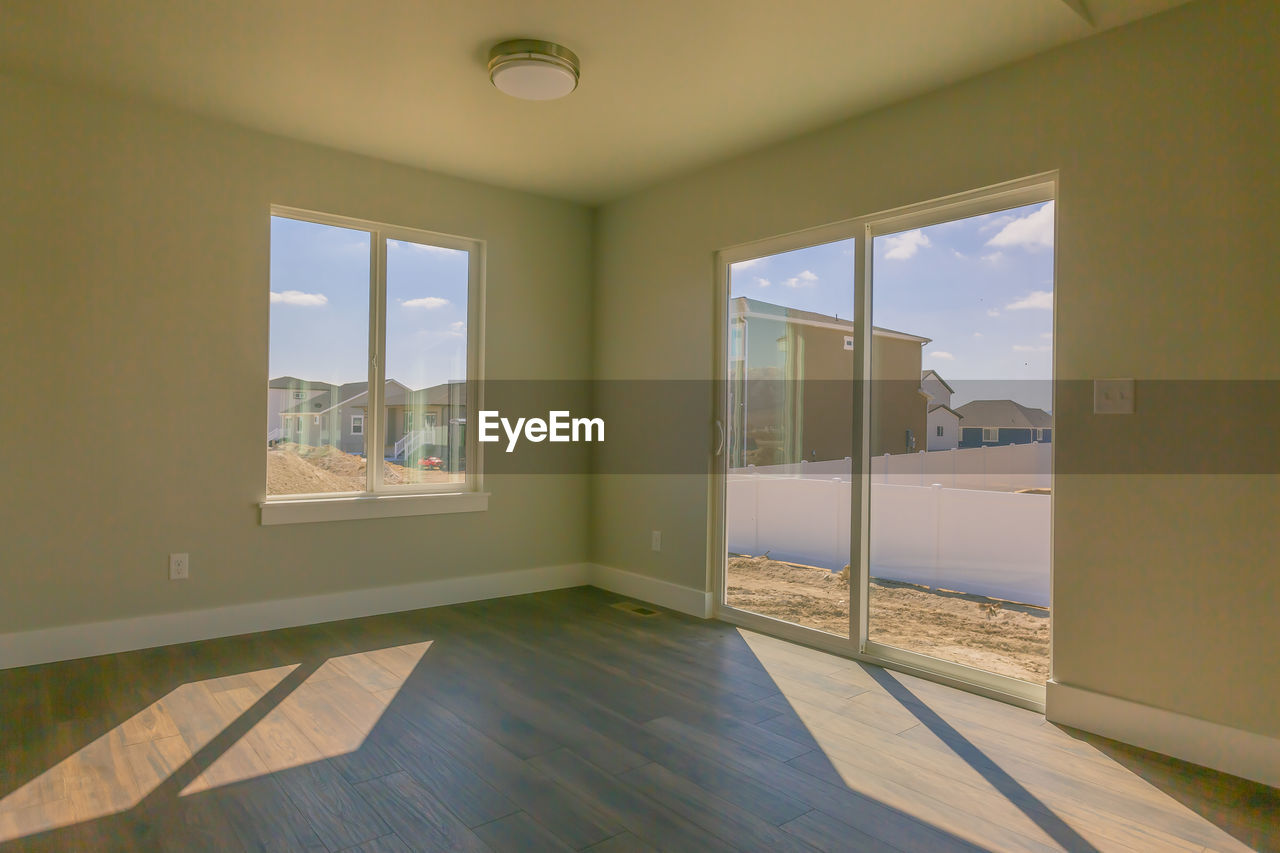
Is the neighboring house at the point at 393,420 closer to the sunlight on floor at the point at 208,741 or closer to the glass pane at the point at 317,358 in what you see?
the glass pane at the point at 317,358

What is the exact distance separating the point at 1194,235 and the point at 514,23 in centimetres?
251

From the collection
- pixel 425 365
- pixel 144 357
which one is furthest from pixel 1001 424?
pixel 144 357

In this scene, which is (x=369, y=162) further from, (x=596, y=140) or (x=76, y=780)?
(x=76, y=780)

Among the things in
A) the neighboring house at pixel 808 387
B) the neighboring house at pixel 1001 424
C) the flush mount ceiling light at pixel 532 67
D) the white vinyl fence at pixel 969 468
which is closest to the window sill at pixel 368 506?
the neighboring house at pixel 808 387

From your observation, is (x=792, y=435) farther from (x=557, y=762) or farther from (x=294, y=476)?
(x=294, y=476)

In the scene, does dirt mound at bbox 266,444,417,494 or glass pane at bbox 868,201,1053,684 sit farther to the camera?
dirt mound at bbox 266,444,417,494

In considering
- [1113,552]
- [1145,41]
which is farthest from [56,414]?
[1145,41]

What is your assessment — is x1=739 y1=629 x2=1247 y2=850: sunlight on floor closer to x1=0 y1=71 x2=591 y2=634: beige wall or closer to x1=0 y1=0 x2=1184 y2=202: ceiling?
x1=0 y1=0 x2=1184 y2=202: ceiling

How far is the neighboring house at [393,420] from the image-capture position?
4.11 meters

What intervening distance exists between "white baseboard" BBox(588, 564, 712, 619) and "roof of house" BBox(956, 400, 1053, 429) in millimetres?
1836

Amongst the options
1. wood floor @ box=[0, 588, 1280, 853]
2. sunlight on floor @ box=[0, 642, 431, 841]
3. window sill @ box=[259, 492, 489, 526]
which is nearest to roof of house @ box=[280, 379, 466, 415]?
window sill @ box=[259, 492, 489, 526]

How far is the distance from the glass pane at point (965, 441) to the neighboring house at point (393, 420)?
8.36ft

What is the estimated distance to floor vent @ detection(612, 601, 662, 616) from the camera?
4379 millimetres

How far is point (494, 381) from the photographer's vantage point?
478 centimetres
